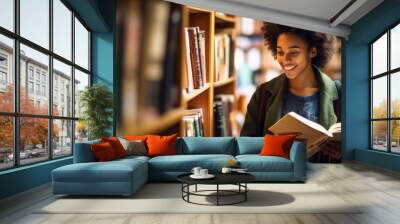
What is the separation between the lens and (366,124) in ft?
30.6

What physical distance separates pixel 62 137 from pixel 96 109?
3.33 ft

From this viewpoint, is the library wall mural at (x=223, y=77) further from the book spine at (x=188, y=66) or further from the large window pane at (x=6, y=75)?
the large window pane at (x=6, y=75)

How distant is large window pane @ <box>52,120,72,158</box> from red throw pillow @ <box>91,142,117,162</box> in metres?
1.12

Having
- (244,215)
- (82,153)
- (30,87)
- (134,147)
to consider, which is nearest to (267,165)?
(244,215)

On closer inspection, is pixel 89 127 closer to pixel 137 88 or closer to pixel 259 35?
pixel 137 88

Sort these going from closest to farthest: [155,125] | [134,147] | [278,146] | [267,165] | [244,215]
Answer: [244,215]
[267,165]
[278,146]
[134,147]
[155,125]

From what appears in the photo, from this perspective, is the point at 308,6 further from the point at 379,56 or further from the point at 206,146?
the point at 206,146

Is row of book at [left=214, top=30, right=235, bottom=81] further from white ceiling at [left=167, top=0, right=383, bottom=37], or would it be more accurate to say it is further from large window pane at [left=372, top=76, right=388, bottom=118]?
large window pane at [left=372, top=76, right=388, bottom=118]

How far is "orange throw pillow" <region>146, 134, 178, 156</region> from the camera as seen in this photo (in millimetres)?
6668

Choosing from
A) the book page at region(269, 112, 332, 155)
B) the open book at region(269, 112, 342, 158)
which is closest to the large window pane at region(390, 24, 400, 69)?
the open book at region(269, 112, 342, 158)

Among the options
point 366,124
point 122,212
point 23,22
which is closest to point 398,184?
point 366,124

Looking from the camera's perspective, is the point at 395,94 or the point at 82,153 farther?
the point at 395,94

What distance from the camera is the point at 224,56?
8.77 meters

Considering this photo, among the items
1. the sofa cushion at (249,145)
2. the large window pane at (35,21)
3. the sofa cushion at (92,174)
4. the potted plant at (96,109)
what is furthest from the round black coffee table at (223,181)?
the potted plant at (96,109)
